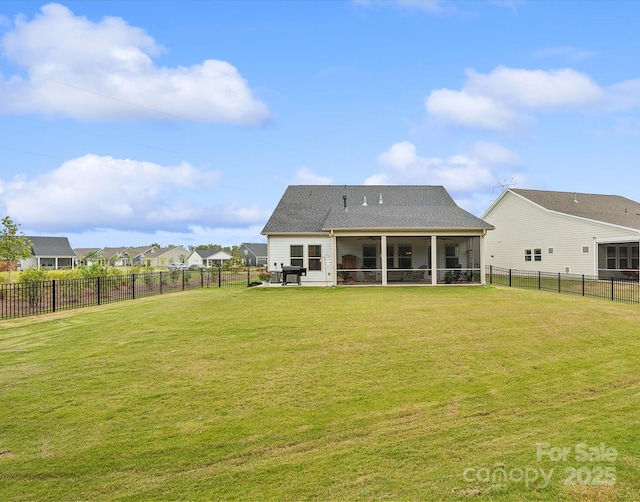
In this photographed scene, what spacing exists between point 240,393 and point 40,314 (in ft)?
41.3

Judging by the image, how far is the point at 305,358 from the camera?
26.5 ft

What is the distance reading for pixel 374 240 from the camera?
26.0 metres

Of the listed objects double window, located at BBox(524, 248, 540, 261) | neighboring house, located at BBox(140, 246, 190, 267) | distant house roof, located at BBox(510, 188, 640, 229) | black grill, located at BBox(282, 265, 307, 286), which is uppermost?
distant house roof, located at BBox(510, 188, 640, 229)

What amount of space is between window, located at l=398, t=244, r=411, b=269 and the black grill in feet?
21.1

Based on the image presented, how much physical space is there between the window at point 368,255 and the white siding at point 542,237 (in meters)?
12.7

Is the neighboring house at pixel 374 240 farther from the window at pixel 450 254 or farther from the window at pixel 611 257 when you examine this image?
the window at pixel 611 257

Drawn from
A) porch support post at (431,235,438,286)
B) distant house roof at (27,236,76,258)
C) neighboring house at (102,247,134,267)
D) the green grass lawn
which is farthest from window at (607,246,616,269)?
neighboring house at (102,247,134,267)

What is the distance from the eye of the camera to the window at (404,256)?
26516 millimetres

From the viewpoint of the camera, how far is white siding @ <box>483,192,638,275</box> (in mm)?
25703

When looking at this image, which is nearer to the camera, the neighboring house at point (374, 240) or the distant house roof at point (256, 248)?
the neighboring house at point (374, 240)

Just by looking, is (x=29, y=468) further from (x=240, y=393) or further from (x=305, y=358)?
(x=305, y=358)

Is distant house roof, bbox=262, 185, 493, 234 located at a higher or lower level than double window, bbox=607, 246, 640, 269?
higher

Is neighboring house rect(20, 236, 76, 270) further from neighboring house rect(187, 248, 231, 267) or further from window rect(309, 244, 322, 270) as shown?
window rect(309, 244, 322, 270)

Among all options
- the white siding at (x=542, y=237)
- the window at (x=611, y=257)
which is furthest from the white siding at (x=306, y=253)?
the window at (x=611, y=257)
